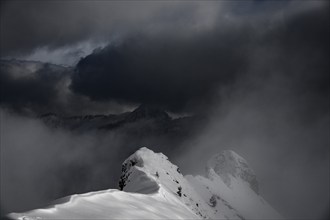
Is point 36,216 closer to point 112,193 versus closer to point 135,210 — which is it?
point 135,210

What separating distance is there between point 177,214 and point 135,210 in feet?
11.3

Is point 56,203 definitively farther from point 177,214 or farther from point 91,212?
point 177,214

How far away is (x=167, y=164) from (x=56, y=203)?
295 feet

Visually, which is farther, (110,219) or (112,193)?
(112,193)

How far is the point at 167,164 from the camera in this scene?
10438 centimetres

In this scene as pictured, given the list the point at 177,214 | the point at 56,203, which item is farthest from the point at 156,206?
the point at 56,203

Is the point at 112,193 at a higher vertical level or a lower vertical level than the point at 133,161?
lower

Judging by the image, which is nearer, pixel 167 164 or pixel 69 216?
pixel 69 216

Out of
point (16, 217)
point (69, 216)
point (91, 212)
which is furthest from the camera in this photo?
point (91, 212)

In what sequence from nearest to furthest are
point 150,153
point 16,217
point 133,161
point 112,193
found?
point 16,217
point 112,193
point 133,161
point 150,153

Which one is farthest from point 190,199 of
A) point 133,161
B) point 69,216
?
point 69,216

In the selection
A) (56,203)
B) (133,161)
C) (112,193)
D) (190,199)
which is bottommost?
(56,203)

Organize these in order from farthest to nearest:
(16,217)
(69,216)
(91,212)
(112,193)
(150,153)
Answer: (150,153) < (112,193) < (91,212) < (69,216) < (16,217)

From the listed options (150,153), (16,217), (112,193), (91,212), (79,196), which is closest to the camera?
(16,217)
